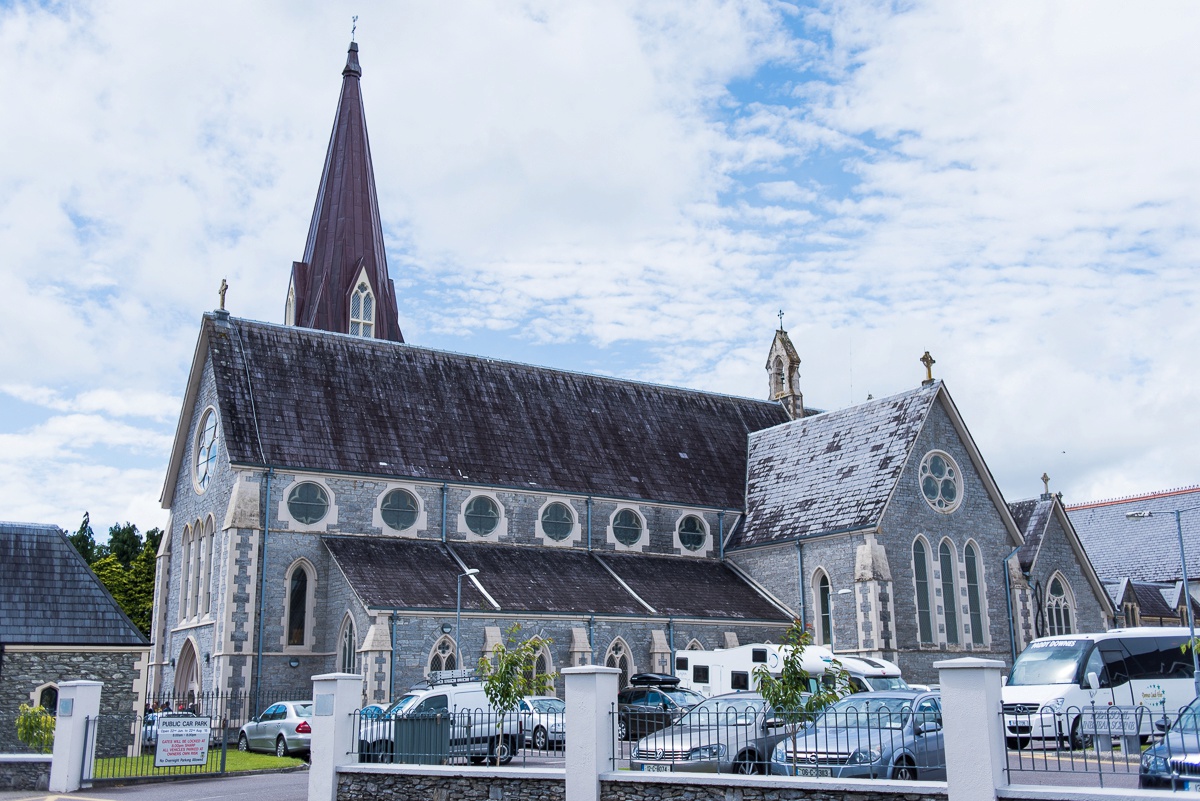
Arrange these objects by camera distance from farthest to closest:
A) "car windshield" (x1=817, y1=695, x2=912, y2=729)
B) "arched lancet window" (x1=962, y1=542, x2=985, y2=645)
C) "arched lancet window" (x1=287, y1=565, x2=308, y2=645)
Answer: "arched lancet window" (x1=962, y1=542, x2=985, y2=645) → "arched lancet window" (x1=287, y1=565, x2=308, y2=645) → "car windshield" (x1=817, y1=695, x2=912, y2=729)

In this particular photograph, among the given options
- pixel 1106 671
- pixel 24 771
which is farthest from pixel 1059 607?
pixel 24 771

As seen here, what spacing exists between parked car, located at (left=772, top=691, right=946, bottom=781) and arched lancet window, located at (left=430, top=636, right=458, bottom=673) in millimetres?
15661

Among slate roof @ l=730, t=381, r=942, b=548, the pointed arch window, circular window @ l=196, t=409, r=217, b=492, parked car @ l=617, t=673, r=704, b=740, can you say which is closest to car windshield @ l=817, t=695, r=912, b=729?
parked car @ l=617, t=673, r=704, b=740

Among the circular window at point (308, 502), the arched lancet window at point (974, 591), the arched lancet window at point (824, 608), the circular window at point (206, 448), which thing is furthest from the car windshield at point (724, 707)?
the circular window at point (206, 448)

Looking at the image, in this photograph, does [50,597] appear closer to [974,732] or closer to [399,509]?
[399,509]

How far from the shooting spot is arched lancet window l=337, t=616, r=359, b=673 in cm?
3056

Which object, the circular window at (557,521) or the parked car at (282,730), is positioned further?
the circular window at (557,521)

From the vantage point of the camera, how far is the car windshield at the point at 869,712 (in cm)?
1545

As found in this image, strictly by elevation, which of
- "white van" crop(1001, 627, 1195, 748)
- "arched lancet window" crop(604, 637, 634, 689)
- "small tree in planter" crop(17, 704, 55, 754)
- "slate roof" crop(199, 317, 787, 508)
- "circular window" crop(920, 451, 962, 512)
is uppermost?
"slate roof" crop(199, 317, 787, 508)

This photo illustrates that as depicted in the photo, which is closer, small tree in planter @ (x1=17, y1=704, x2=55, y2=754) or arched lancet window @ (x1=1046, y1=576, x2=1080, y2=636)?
small tree in planter @ (x1=17, y1=704, x2=55, y2=754)

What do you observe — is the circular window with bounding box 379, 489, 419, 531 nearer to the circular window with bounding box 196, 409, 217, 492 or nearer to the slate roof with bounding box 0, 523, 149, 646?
the circular window with bounding box 196, 409, 217, 492

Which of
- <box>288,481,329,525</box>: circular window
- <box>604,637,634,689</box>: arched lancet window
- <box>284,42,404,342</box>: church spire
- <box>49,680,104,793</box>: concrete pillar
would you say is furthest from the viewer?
<box>284,42,404,342</box>: church spire

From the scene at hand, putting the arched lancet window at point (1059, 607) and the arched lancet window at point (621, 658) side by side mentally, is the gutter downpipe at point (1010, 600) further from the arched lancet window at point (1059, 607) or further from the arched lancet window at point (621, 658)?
the arched lancet window at point (621, 658)

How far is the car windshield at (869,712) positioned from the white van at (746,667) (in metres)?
8.35
